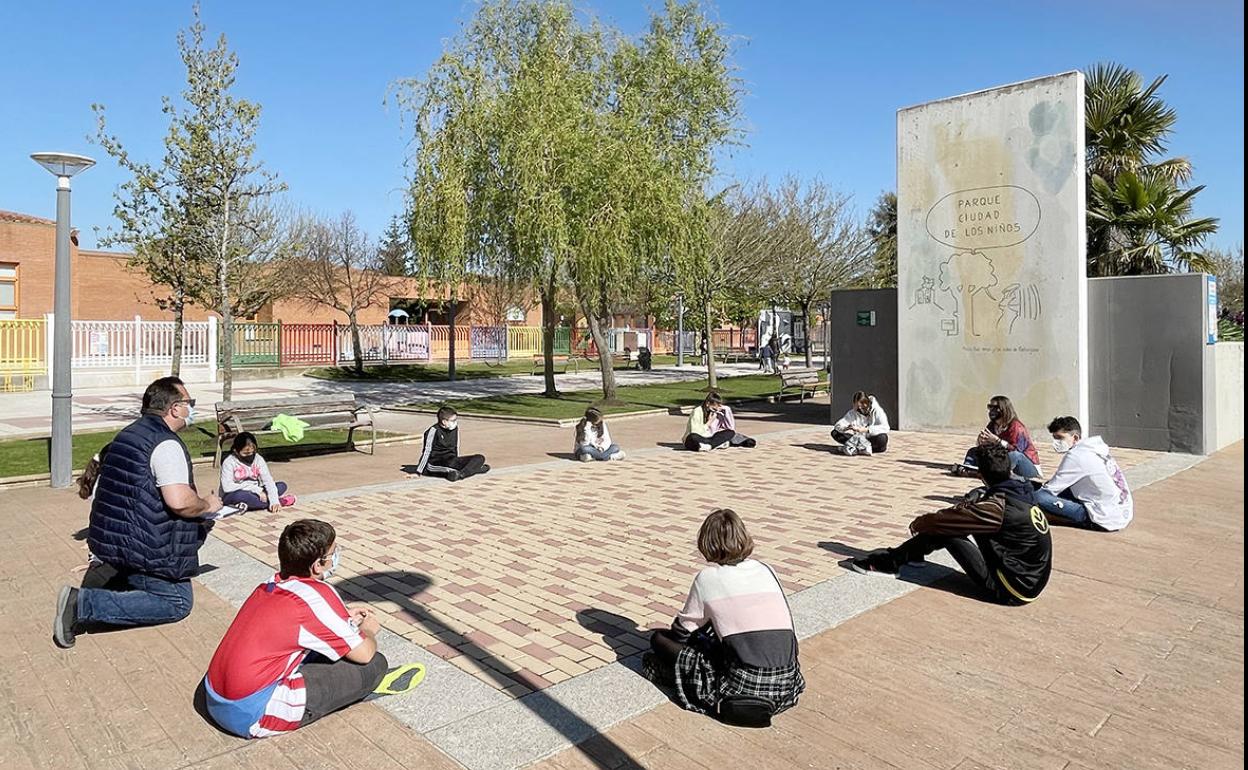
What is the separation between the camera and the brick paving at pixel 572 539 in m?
4.97

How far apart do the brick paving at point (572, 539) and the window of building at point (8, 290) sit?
35.1m

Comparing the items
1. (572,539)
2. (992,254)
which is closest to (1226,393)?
(992,254)

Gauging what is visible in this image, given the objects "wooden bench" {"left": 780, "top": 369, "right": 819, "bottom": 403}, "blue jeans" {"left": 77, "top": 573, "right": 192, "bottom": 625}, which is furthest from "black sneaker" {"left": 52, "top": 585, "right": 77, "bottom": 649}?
"wooden bench" {"left": 780, "top": 369, "right": 819, "bottom": 403}

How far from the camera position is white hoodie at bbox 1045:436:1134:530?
24.4ft

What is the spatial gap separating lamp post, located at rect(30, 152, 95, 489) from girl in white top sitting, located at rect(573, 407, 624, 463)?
6348mm

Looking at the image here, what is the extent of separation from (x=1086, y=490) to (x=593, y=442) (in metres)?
6.36

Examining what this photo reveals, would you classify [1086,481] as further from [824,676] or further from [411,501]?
[411,501]

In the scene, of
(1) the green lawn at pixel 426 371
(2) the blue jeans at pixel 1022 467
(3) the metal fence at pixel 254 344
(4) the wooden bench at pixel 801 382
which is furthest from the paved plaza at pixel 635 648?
(1) the green lawn at pixel 426 371

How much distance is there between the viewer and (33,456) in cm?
1229

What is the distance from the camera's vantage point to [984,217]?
1440cm

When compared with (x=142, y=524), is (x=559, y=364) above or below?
above

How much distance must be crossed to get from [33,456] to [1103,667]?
13757mm

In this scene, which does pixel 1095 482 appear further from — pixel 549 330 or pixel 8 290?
pixel 8 290

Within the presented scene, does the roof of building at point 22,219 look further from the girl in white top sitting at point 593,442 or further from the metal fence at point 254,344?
the girl in white top sitting at point 593,442
